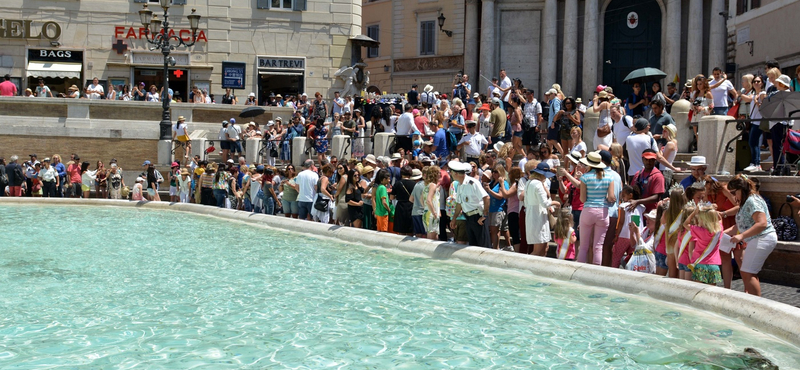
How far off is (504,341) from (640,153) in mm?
5915

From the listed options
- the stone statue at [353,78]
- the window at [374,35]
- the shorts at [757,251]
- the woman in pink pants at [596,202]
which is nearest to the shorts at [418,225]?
the woman in pink pants at [596,202]

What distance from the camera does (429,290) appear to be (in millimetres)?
10852

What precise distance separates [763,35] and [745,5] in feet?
7.23

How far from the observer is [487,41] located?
1535 inches

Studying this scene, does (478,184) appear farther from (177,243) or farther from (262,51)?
(262,51)

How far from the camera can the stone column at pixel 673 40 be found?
35.5m

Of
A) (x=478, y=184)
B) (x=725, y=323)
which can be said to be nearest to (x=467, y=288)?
(x=478, y=184)

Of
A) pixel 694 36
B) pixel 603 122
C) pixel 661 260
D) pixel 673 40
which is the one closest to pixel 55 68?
pixel 673 40

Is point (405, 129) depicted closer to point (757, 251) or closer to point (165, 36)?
point (165, 36)

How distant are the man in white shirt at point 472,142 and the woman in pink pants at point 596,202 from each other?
6.45m

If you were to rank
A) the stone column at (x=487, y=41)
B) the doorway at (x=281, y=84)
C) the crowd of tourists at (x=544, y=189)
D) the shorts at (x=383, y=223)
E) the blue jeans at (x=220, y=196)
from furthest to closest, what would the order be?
1. the stone column at (x=487, y=41)
2. the doorway at (x=281, y=84)
3. the blue jeans at (x=220, y=196)
4. the shorts at (x=383, y=223)
5. the crowd of tourists at (x=544, y=189)

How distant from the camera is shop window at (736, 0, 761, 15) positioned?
89.4 feet

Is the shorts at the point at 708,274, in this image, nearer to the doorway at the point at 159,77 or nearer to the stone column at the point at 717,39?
the stone column at the point at 717,39

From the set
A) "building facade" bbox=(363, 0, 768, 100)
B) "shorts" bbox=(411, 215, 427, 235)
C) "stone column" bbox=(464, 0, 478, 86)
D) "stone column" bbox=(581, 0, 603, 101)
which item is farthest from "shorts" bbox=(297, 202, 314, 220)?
"stone column" bbox=(464, 0, 478, 86)
